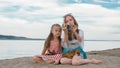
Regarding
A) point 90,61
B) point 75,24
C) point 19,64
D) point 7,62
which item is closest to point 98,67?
point 90,61

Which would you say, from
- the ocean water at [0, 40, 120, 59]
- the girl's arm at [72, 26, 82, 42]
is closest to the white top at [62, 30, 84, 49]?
the girl's arm at [72, 26, 82, 42]

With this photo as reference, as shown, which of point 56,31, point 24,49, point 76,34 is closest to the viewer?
point 76,34

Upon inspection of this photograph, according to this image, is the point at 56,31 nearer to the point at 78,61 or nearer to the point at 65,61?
the point at 65,61

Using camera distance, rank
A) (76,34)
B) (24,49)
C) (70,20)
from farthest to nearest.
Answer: (24,49) < (70,20) < (76,34)

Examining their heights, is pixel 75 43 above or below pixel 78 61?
above

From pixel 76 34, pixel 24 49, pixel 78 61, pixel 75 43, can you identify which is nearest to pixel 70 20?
pixel 76 34

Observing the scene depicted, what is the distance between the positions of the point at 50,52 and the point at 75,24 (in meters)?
0.81

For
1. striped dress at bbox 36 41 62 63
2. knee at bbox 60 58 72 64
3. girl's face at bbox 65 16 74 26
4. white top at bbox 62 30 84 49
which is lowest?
knee at bbox 60 58 72 64

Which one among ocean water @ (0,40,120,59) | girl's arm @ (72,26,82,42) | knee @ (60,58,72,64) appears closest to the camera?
girl's arm @ (72,26,82,42)

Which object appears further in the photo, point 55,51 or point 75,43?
point 55,51

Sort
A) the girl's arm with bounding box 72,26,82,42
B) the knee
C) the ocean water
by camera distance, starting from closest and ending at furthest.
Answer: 1. the girl's arm with bounding box 72,26,82,42
2. the knee
3. the ocean water

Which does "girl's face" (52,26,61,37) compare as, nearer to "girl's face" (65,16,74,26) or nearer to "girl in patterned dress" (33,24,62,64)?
"girl in patterned dress" (33,24,62,64)

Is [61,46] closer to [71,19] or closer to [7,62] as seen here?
[71,19]

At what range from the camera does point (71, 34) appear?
8789mm
